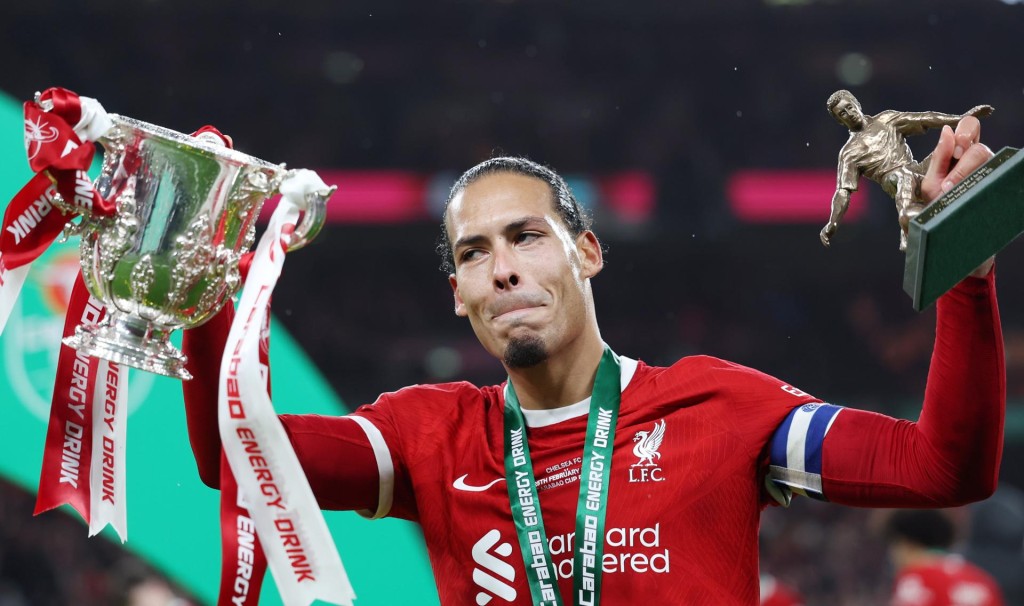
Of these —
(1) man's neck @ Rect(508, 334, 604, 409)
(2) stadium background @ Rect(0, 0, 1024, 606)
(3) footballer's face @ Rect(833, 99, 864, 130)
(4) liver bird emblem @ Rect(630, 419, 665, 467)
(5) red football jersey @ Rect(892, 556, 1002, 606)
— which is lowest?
(5) red football jersey @ Rect(892, 556, 1002, 606)

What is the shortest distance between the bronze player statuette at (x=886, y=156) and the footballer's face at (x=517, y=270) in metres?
0.50

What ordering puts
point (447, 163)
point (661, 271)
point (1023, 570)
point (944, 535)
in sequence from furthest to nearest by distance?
point (661, 271), point (447, 163), point (1023, 570), point (944, 535)

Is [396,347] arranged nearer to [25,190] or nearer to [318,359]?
[318,359]

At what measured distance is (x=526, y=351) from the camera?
2043 mm

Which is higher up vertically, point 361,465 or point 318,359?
point 318,359

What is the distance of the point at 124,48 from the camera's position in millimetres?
8336

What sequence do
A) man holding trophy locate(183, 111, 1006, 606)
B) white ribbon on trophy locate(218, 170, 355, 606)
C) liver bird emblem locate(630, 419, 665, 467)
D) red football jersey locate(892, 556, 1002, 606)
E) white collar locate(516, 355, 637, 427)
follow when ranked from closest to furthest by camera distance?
1. white ribbon on trophy locate(218, 170, 355, 606)
2. man holding trophy locate(183, 111, 1006, 606)
3. liver bird emblem locate(630, 419, 665, 467)
4. white collar locate(516, 355, 637, 427)
5. red football jersey locate(892, 556, 1002, 606)

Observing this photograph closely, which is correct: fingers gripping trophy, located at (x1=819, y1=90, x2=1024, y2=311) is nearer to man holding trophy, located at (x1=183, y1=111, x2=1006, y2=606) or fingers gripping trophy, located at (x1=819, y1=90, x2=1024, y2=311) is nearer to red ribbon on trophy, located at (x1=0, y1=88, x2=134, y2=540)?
man holding trophy, located at (x1=183, y1=111, x2=1006, y2=606)

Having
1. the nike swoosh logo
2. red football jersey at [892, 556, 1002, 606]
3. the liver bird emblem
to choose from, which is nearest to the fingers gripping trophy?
the liver bird emblem

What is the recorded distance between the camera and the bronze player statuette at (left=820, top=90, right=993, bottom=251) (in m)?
1.73

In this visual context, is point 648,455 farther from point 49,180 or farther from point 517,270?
point 49,180

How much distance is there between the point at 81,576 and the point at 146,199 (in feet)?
24.5

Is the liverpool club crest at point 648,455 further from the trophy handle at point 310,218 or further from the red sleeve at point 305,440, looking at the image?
the trophy handle at point 310,218

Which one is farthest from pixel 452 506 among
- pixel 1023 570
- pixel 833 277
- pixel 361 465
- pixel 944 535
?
pixel 833 277
